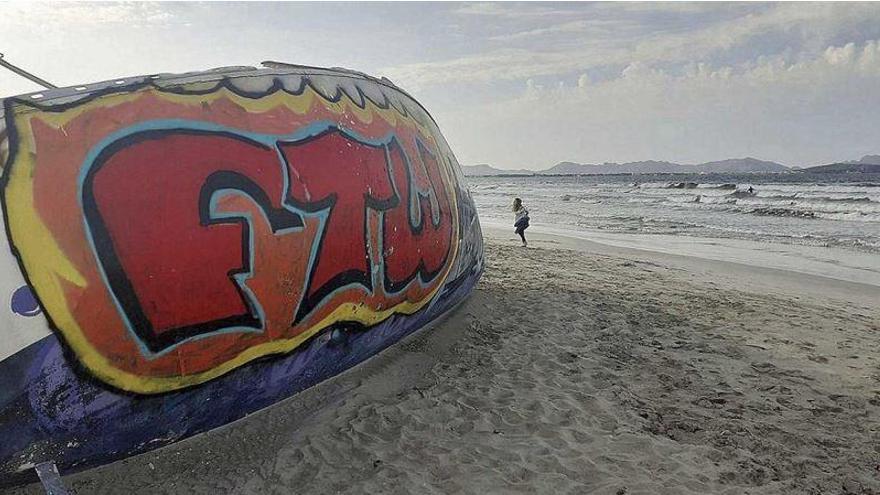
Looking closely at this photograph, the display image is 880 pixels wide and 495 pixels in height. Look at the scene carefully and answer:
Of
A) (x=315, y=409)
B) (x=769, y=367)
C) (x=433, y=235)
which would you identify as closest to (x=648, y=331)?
(x=769, y=367)

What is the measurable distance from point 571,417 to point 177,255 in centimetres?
330

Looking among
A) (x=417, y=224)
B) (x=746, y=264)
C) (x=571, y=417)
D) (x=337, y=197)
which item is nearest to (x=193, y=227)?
(x=337, y=197)

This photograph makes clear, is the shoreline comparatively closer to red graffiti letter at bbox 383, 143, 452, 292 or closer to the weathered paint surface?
red graffiti letter at bbox 383, 143, 452, 292

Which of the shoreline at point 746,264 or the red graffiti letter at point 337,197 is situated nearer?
the red graffiti letter at point 337,197

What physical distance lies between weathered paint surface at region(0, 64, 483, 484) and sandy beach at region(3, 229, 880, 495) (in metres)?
0.34

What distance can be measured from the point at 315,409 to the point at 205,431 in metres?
0.95

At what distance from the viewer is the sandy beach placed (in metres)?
3.79

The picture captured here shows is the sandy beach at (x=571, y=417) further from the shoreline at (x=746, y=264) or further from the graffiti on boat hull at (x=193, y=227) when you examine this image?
the shoreline at (x=746, y=264)

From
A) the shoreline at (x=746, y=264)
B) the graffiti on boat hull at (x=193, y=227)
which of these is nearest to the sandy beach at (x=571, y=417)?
the graffiti on boat hull at (x=193, y=227)

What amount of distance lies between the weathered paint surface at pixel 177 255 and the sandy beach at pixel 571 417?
1.11ft

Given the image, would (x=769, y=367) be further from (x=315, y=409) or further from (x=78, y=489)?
(x=78, y=489)

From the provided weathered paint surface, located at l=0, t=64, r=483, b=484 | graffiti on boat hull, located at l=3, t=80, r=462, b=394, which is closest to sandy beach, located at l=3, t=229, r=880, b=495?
weathered paint surface, located at l=0, t=64, r=483, b=484

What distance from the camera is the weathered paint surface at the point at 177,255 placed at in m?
3.12

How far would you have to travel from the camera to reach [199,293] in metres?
3.61
